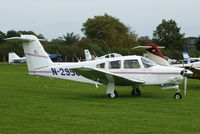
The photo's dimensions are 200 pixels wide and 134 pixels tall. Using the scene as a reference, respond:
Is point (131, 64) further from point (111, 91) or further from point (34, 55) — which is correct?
point (34, 55)

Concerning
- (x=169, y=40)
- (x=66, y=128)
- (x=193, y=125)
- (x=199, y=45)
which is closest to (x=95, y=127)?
(x=66, y=128)

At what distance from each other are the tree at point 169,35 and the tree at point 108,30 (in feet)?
19.4

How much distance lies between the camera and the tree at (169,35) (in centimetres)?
9944

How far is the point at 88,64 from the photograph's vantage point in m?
17.8

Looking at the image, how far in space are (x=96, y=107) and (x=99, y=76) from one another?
11.6 feet

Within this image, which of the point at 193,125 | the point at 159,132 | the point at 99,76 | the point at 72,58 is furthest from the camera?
the point at 72,58

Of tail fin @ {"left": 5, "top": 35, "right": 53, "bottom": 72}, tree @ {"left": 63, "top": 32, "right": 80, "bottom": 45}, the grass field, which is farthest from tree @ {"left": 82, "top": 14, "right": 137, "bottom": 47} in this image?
the grass field

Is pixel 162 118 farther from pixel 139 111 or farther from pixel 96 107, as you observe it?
pixel 96 107

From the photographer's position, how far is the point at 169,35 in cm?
10044

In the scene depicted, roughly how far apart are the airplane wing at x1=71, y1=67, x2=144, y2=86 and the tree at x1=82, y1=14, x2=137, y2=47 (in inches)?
3135

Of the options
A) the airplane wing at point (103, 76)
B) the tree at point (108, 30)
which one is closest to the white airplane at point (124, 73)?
the airplane wing at point (103, 76)

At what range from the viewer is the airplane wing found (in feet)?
53.8

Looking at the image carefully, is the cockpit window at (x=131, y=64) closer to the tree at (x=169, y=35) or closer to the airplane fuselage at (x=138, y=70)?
the airplane fuselage at (x=138, y=70)

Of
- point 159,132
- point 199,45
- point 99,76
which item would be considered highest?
point 199,45
